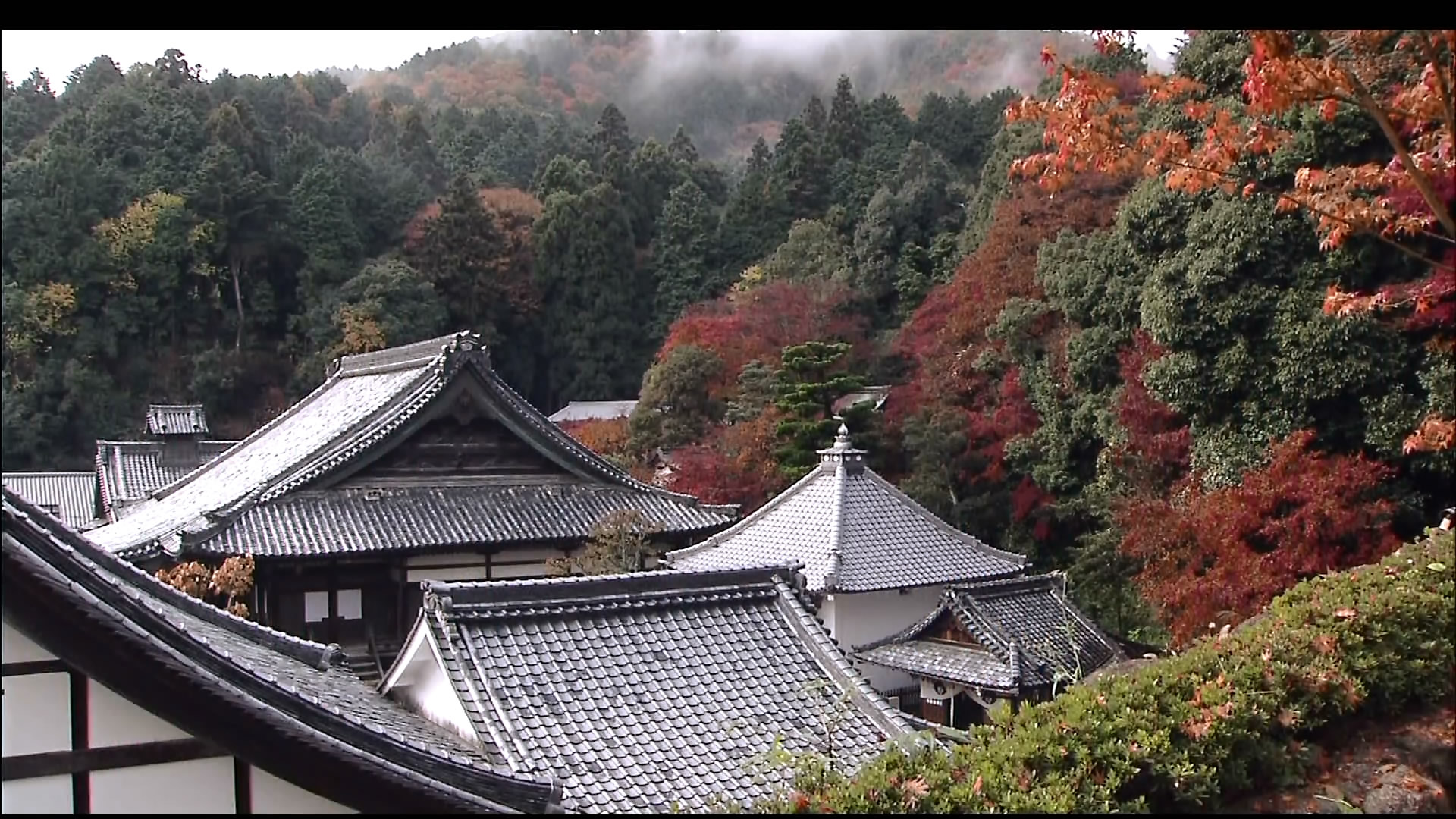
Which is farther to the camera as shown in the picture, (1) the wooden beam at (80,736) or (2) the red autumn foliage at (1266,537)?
(2) the red autumn foliage at (1266,537)

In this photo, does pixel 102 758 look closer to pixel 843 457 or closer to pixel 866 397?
pixel 843 457

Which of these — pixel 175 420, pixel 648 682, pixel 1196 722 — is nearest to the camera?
pixel 1196 722

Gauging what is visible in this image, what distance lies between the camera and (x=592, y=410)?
116 feet

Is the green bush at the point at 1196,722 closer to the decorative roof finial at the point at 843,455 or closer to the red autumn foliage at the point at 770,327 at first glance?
the decorative roof finial at the point at 843,455

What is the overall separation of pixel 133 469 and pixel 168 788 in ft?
86.4

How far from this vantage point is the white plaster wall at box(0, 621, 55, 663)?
3600mm

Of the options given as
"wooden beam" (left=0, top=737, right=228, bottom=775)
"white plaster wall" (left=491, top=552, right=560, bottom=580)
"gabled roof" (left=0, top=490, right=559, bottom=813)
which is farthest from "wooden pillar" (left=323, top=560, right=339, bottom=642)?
"wooden beam" (left=0, top=737, right=228, bottom=775)

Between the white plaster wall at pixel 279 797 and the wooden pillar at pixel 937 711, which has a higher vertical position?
the white plaster wall at pixel 279 797

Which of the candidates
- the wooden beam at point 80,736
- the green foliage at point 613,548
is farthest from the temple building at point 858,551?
the wooden beam at point 80,736

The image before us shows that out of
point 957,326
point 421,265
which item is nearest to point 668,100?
point 421,265

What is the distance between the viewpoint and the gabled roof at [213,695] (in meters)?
3.55

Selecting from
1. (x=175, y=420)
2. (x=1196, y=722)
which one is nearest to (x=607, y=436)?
(x=175, y=420)

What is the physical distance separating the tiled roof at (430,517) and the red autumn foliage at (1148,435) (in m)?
6.88
